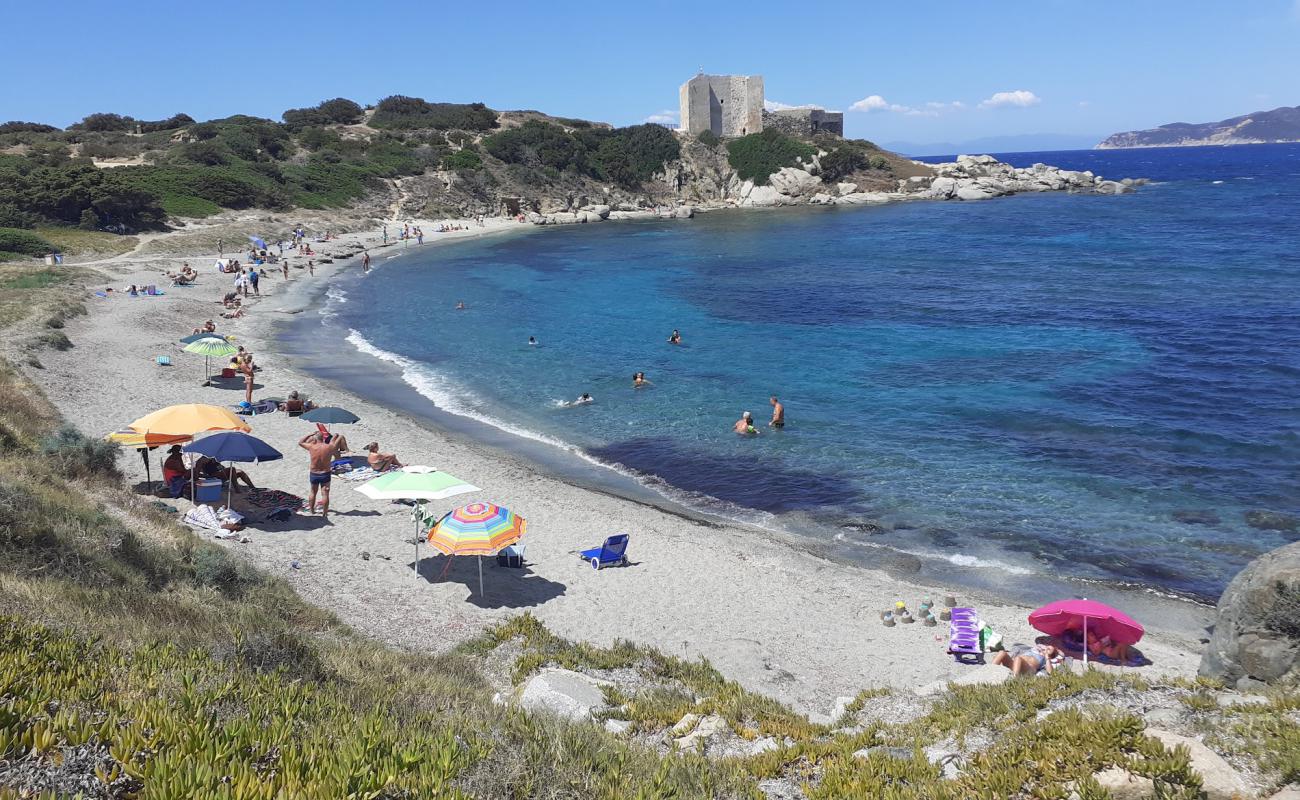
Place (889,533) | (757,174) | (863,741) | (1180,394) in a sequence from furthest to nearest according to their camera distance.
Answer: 1. (757,174)
2. (1180,394)
3. (889,533)
4. (863,741)

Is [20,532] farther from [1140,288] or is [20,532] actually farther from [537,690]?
[1140,288]

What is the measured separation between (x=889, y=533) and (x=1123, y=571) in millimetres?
4115

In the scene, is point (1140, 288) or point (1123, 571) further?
point (1140, 288)

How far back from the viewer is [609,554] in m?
14.2

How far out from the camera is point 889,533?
16.0 metres

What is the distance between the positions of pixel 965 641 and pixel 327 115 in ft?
342

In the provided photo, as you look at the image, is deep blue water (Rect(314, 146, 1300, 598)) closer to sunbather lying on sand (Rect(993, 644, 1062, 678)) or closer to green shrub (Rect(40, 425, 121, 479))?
sunbather lying on sand (Rect(993, 644, 1062, 678))

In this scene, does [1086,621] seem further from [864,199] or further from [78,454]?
[864,199]

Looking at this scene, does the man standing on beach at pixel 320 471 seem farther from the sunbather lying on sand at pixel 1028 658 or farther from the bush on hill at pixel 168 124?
the bush on hill at pixel 168 124

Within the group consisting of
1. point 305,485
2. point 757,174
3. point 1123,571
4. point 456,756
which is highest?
point 757,174

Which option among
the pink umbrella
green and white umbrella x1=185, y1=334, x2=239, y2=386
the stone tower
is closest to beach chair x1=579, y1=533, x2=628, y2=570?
the pink umbrella

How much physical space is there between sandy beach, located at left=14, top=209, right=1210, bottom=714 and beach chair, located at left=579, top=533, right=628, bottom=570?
0.71ft

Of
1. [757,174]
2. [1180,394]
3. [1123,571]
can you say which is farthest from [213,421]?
[757,174]

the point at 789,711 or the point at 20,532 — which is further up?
the point at 20,532
